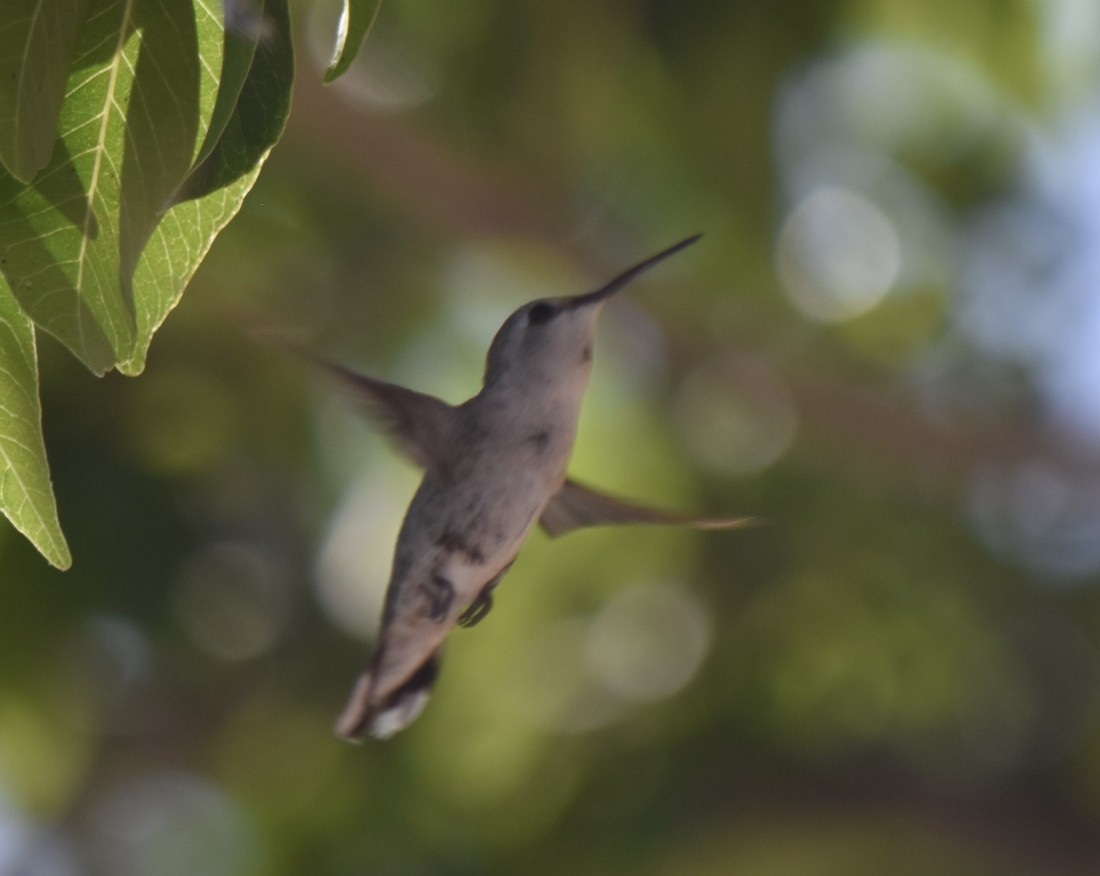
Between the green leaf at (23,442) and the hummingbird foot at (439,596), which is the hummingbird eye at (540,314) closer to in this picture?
the hummingbird foot at (439,596)

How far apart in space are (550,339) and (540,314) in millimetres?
44

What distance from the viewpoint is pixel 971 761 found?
235 inches

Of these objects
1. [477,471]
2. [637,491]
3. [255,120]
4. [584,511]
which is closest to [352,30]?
[255,120]

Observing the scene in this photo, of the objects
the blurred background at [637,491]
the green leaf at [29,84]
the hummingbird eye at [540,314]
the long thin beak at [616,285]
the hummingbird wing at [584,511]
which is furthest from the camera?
the blurred background at [637,491]

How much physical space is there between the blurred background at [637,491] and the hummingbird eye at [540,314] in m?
2.91

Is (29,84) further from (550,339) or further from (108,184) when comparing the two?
(550,339)

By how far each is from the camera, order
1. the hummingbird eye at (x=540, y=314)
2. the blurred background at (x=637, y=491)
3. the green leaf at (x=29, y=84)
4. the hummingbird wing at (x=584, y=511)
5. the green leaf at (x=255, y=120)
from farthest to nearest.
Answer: the blurred background at (x=637, y=491)
the hummingbird wing at (x=584, y=511)
the hummingbird eye at (x=540, y=314)
the green leaf at (x=255, y=120)
the green leaf at (x=29, y=84)

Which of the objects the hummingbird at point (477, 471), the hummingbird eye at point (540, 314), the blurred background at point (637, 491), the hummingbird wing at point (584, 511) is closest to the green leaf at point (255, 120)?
the hummingbird at point (477, 471)

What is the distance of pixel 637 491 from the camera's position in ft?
17.7

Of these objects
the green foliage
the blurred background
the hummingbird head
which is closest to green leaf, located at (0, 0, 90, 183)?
the green foliage

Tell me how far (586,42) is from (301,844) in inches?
135

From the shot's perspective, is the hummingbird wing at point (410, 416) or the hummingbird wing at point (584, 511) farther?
the hummingbird wing at point (584, 511)

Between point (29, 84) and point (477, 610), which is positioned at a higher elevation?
point (29, 84)

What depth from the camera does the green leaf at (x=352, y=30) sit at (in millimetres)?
914
